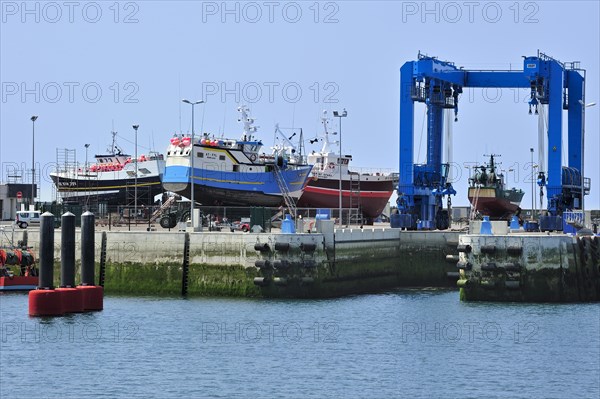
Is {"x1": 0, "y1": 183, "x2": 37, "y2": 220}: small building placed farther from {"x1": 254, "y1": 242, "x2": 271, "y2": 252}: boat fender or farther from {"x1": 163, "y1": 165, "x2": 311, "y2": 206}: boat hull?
{"x1": 254, "y1": 242, "x2": 271, "y2": 252}: boat fender

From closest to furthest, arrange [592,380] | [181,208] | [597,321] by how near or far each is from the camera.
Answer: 1. [592,380]
2. [597,321]
3. [181,208]

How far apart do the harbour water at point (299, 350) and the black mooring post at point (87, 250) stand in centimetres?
198

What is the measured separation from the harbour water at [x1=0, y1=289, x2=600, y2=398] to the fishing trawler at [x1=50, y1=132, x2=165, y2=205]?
146 ft

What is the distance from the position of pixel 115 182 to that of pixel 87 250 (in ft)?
169

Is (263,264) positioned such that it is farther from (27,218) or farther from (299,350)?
(27,218)

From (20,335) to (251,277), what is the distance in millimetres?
14733

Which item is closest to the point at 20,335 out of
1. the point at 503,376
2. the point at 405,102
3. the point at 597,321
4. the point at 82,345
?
the point at 82,345

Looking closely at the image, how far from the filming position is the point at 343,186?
107438 millimetres

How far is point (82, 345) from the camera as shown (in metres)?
47.2

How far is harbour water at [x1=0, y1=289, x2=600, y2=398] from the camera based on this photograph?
40125 mm

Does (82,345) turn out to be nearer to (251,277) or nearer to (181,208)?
(251,277)

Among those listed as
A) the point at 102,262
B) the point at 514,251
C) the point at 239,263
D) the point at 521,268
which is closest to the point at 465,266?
the point at 514,251

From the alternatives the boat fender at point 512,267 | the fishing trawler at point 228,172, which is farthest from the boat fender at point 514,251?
the fishing trawler at point 228,172

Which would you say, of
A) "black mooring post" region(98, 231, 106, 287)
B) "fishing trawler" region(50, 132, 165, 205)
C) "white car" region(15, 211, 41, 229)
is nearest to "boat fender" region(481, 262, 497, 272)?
"black mooring post" region(98, 231, 106, 287)
